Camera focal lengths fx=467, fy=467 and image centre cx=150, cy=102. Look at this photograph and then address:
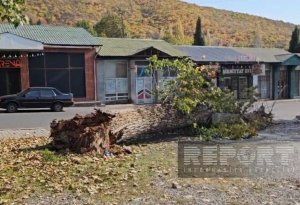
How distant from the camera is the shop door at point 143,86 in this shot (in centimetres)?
3903

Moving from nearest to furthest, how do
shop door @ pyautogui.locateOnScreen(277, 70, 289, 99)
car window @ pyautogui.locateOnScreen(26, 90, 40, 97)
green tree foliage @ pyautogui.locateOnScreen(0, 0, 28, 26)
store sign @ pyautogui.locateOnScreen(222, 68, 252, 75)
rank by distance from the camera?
green tree foliage @ pyautogui.locateOnScreen(0, 0, 28, 26), car window @ pyautogui.locateOnScreen(26, 90, 40, 97), store sign @ pyautogui.locateOnScreen(222, 68, 252, 75), shop door @ pyautogui.locateOnScreen(277, 70, 289, 99)

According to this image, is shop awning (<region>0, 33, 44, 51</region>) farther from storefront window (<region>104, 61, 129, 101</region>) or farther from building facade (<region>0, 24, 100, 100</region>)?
storefront window (<region>104, 61, 129, 101</region>)

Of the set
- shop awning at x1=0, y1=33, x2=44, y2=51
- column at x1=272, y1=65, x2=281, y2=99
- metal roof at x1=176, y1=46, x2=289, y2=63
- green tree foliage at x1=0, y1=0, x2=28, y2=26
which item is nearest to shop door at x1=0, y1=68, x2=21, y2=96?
shop awning at x1=0, y1=33, x2=44, y2=51

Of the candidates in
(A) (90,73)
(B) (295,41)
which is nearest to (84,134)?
(A) (90,73)

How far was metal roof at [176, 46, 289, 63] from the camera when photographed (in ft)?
141

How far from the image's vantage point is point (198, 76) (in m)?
13.6

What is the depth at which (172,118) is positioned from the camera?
1280cm

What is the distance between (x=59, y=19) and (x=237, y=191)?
265ft

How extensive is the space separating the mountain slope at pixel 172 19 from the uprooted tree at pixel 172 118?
67.7m

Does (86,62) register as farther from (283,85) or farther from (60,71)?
(283,85)

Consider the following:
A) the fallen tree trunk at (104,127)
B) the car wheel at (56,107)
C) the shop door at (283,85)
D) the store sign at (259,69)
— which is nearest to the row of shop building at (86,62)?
the store sign at (259,69)

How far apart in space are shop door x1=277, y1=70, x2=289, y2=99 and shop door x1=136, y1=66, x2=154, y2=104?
18160 millimetres

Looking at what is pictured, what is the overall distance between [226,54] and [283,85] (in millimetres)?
9491

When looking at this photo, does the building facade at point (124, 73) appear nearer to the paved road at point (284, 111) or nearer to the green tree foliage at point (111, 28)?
the paved road at point (284, 111)
